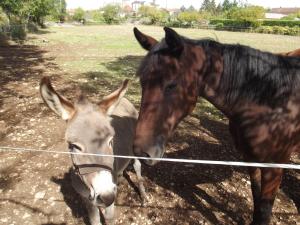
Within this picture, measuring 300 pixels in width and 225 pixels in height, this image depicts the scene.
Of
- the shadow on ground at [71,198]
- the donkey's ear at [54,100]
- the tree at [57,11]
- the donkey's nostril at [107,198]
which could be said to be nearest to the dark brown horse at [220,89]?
the donkey's nostril at [107,198]

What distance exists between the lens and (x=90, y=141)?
2760 mm

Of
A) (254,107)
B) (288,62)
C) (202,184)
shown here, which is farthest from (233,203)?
(288,62)

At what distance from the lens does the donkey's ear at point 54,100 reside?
8.82 ft

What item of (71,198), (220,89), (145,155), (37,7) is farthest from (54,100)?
(37,7)

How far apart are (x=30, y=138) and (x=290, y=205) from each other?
547cm

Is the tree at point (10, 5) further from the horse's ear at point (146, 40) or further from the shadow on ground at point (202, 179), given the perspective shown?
the horse's ear at point (146, 40)

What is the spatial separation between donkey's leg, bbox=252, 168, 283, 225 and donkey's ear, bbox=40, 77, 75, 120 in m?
2.30

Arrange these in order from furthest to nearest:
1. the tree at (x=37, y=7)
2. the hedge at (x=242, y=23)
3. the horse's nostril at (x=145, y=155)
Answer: the hedge at (x=242, y=23) → the tree at (x=37, y=7) → the horse's nostril at (x=145, y=155)

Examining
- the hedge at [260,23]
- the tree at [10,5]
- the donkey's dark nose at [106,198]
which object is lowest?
the donkey's dark nose at [106,198]

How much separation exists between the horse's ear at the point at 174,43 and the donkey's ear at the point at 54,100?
1176mm

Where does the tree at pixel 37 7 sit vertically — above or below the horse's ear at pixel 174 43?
above

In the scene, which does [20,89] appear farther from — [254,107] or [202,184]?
[254,107]

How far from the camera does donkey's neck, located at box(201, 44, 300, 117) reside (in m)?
2.95

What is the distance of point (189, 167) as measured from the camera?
18.1 ft
